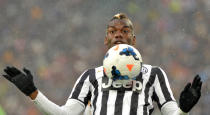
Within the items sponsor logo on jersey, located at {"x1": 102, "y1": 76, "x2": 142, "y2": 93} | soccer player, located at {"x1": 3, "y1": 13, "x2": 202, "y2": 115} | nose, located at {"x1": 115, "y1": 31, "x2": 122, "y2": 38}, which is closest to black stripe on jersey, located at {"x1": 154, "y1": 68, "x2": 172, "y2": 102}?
soccer player, located at {"x1": 3, "y1": 13, "x2": 202, "y2": 115}

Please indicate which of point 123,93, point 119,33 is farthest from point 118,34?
point 123,93

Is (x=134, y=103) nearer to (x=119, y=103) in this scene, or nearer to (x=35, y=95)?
(x=119, y=103)

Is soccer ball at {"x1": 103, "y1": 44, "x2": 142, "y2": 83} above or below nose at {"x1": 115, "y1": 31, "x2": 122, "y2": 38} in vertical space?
below

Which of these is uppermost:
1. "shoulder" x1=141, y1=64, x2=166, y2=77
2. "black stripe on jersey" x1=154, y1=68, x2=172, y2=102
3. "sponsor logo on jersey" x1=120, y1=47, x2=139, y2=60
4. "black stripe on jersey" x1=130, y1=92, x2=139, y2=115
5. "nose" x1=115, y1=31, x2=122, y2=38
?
"nose" x1=115, y1=31, x2=122, y2=38

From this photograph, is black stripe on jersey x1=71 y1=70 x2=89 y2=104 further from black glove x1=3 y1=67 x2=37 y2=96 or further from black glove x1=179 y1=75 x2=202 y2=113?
black glove x1=179 y1=75 x2=202 y2=113

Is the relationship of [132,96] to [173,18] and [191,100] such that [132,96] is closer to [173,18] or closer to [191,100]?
[191,100]

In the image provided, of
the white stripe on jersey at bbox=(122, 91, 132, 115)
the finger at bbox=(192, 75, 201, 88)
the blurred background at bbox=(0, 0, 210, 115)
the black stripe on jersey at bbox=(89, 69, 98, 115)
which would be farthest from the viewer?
the blurred background at bbox=(0, 0, 210, 115)

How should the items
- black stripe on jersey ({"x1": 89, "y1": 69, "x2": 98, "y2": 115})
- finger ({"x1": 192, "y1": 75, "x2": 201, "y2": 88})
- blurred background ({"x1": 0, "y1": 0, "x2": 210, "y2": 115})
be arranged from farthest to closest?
Result: blurred background ({"x1": 0, "y1": 0, "x2": 210, "y2": 115}) → black stripe on jersey ({"x1": 89, "y1": 69, "x2": 98, "y2": 115}) → finger ({"x1": 192, "y1": 75, "x2": 201, "y2": 88})

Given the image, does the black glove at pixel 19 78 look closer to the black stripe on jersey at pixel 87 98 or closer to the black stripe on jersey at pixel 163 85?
the black stripe on jersey at pixel 87 98

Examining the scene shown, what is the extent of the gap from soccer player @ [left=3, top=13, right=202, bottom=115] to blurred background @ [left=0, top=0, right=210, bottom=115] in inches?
158

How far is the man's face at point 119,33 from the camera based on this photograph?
250 centimetres

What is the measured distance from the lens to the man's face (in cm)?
250

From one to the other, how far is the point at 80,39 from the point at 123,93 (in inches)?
179

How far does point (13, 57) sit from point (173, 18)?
239 centimetres
